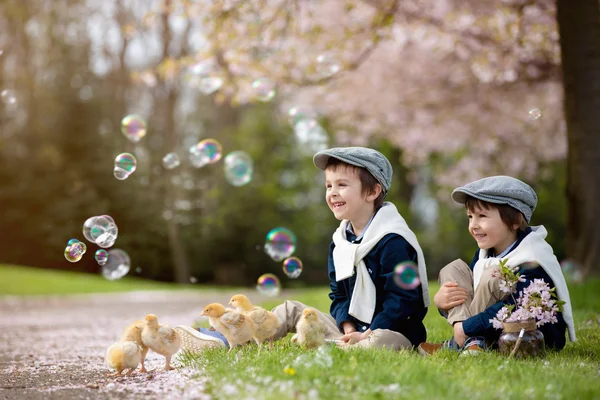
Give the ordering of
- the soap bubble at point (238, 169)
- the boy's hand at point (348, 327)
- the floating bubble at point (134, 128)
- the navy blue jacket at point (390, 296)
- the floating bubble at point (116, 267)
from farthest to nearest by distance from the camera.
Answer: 1. the floating bubble at point (134, 128)
2. the soap bubble at point (238, 169)
3. the floating bubble at point (116, 267)
4. the boy's hand at point (348, 327)
5. the navy blue jacket at point (390, 296)

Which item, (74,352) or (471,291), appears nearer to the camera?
(471,291)

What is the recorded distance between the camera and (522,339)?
12.9ft

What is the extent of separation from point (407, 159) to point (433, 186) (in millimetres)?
4960

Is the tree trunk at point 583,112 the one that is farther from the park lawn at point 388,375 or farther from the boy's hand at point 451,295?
the boy's hand at point 451,295

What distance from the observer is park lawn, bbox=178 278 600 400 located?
10.0 ft

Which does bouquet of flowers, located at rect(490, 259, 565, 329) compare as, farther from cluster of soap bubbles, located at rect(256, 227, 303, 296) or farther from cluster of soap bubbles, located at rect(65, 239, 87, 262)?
cluster of soap bubbles, located at rect(65, 239, 87, 262)

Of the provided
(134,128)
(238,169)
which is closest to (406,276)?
(238,169)

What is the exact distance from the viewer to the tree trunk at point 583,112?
30.8ft

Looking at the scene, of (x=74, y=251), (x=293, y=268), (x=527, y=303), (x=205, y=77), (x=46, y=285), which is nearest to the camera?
(x=527, y=303)

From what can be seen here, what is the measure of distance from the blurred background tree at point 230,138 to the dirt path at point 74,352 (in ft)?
11.9

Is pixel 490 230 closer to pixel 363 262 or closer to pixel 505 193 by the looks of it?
pixel 505 193

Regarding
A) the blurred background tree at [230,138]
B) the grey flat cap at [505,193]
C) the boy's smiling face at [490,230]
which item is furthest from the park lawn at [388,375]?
the blurred background tree at [230,138]

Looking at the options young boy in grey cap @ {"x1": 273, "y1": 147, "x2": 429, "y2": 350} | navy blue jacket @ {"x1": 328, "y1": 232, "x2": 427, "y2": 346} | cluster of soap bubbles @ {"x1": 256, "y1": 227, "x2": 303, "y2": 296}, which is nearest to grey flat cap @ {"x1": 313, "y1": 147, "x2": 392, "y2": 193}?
young boy in grey cap @ {"x1": 273, "y1": 147, "x2": 429, "y2": 350}

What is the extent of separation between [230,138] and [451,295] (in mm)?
22363
